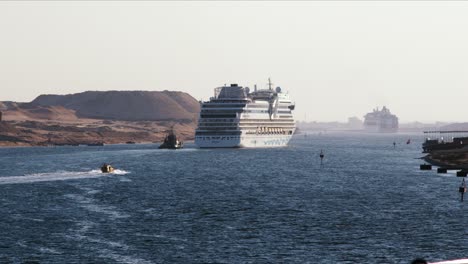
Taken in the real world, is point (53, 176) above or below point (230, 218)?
above

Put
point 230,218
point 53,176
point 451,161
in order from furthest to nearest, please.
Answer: point 451,161, point 53,176, point 230,218

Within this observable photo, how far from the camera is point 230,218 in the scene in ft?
286

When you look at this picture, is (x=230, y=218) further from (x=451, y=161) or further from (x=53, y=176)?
(x=451, y=161)

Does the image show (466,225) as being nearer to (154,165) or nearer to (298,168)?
(298,168)

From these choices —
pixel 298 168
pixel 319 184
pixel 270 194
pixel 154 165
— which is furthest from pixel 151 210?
pixel 154 165

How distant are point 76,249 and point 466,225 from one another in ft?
122

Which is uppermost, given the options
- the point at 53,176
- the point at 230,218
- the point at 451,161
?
the point at 451,161

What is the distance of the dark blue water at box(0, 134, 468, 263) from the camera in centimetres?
→ 6588

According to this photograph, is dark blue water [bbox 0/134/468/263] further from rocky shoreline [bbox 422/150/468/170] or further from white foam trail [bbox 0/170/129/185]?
rocky shoreline [bbox 422/150/468/170]

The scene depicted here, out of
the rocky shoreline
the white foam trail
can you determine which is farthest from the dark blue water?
the rocky shoreline


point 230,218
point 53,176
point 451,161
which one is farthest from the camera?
point 451,161

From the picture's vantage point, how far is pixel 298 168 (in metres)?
176

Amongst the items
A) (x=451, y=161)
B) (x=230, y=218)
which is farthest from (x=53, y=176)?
(x=451, y=161)

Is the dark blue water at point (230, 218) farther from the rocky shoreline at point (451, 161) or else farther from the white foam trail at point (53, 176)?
the rocky shoreline at point (451, 161)
